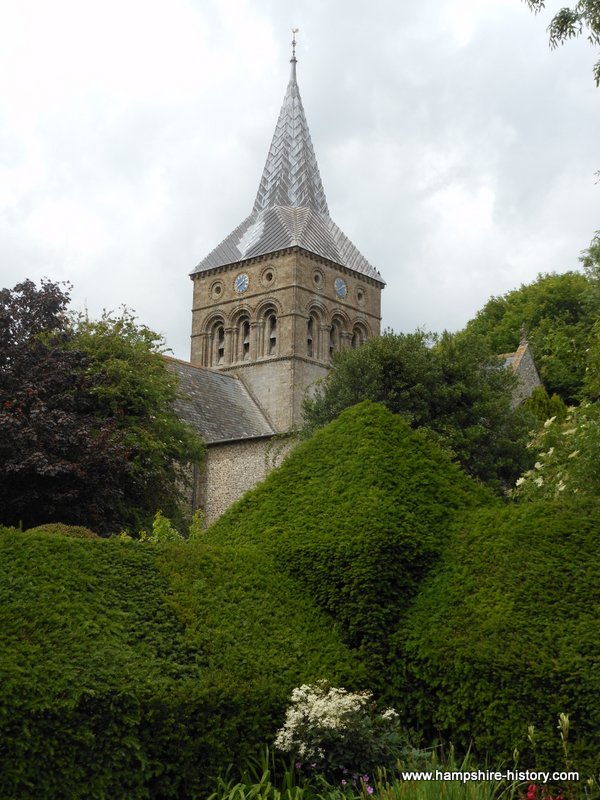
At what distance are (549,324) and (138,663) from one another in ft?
157

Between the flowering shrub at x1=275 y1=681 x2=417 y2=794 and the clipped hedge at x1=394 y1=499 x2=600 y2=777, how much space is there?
0.59 m

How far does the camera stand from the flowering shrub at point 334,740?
21.9 ft

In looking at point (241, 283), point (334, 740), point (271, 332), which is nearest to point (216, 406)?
point (271, 332)

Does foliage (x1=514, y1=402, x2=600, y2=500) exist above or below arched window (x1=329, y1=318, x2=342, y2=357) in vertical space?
below

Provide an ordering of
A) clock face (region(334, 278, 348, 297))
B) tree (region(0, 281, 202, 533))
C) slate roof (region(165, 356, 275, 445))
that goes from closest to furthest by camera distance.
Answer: tree (region(0, 281, 202, 533)) < slate roof (region(165, 356, 275, 445)) < clock face (region(334, 278, 348, 297))

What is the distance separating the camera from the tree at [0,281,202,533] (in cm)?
2352

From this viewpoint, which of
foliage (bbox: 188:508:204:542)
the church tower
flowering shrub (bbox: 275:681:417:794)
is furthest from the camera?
the church tower

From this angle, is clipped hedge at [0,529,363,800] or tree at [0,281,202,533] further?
tree at [0,281,202,533]

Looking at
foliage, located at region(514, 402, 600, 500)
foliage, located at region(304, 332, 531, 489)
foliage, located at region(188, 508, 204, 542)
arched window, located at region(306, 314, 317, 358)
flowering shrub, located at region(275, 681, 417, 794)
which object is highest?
arched window, located at region(306, 314, 317, 358)

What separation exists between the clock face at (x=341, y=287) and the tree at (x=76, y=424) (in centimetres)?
2827

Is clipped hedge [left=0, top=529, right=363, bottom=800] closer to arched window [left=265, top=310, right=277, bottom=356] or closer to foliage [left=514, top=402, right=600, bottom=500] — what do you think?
foliage [left=514, top=402, right=600, bottom=500]

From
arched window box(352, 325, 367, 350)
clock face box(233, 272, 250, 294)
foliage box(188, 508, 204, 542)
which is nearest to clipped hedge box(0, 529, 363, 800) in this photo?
foliage box(188, 508, 204, 542)

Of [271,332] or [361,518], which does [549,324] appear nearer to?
[271,332]

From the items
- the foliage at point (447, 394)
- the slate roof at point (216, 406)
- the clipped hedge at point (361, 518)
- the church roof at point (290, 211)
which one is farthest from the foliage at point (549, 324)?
the clipped hedge at point (361, 518)
